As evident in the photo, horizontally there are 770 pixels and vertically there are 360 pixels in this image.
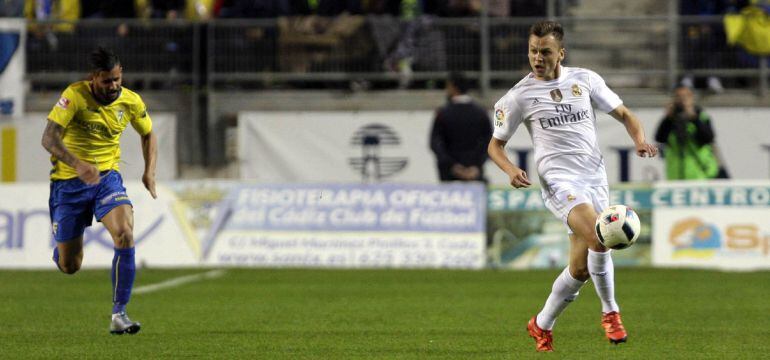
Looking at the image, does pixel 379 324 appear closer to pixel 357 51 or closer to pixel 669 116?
pixel 669 116

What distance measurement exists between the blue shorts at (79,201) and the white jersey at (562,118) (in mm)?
3060

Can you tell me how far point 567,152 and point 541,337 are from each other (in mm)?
1216

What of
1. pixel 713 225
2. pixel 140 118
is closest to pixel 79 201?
pixel 140 118

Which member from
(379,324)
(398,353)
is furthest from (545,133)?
(379,324)

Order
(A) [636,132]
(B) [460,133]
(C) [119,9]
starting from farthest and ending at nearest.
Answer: (C) [119,9] → (B) [460,133] → (A) [636,132]

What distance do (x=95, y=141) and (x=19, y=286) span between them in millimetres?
5291

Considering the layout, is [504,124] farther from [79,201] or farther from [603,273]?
[79,201]

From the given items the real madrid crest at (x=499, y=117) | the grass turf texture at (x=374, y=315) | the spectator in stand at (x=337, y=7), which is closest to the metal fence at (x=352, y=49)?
the spectator in stand at (x=337, y=7)

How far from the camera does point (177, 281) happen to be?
53.2ft

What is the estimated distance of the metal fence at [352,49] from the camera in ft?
67.7

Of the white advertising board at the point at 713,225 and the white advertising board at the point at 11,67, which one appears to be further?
the white advertising board at the point at 11,67

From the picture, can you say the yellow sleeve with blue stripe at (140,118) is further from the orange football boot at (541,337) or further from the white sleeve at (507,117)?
the orange football boot at (541,337)

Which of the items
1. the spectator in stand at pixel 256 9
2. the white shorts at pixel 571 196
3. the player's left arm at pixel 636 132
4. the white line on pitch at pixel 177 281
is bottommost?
the white line on pitch at pixel 177 281

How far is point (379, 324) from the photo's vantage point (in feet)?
37.4
